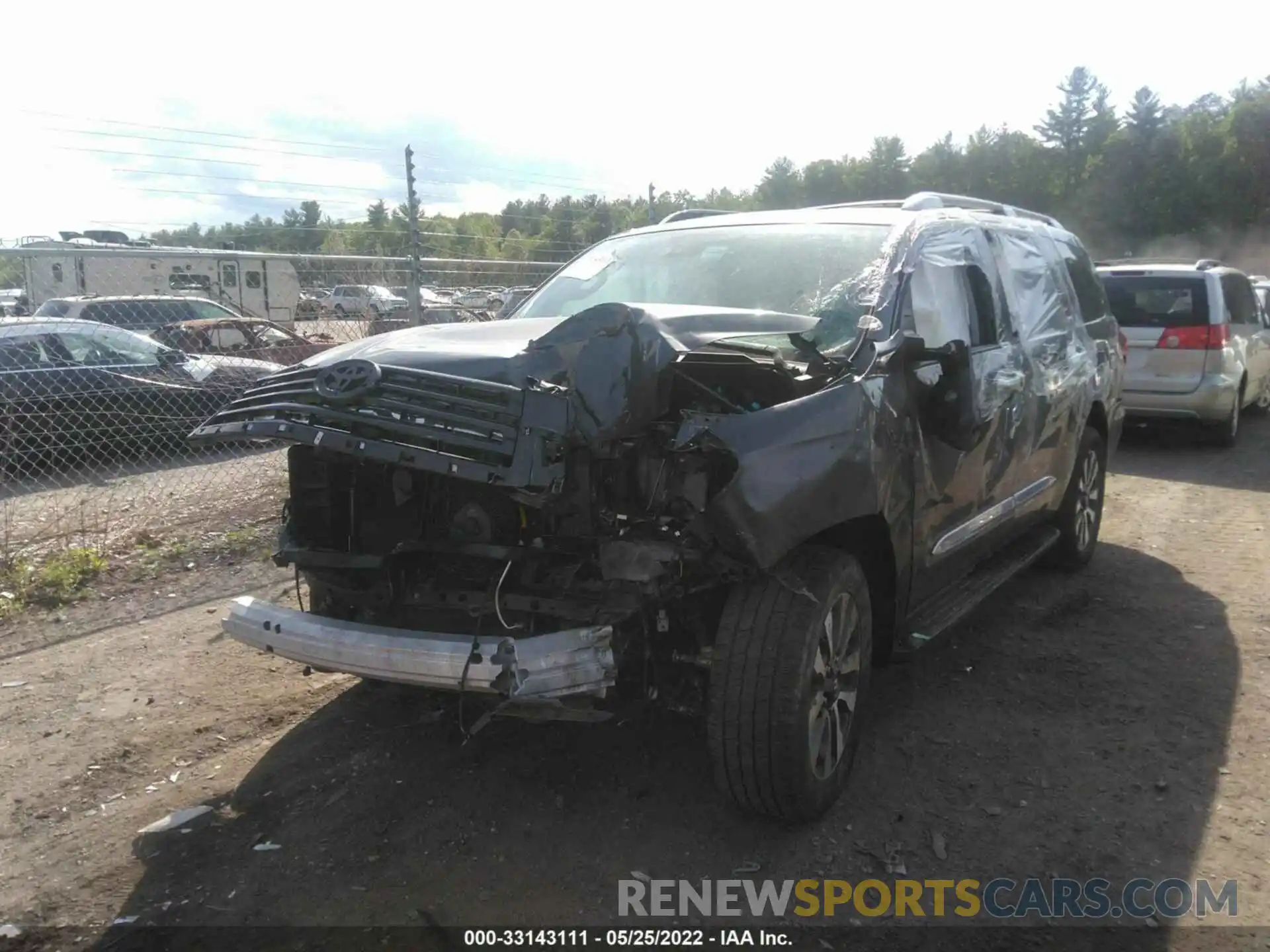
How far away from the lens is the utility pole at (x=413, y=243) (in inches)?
316

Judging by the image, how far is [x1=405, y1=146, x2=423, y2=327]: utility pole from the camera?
8.02 metres

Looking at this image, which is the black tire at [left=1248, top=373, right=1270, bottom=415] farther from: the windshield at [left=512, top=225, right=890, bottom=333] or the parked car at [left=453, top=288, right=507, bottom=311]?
the windshield at [left=512, top=225, right=890, bottom=333]

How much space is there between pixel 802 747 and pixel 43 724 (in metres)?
3.12

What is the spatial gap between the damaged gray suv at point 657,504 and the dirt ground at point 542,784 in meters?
0.40

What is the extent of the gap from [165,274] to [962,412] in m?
8.74

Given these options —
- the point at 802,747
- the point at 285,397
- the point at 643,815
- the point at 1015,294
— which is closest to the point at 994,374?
the point at 1015,294

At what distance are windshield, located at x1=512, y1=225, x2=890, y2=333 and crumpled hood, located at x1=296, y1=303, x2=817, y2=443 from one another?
565mm

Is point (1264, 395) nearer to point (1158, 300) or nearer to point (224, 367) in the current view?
point (1158, 300)

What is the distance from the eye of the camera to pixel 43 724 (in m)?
4.00

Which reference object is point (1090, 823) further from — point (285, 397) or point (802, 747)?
point (285, 397)

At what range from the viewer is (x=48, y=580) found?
543 cm

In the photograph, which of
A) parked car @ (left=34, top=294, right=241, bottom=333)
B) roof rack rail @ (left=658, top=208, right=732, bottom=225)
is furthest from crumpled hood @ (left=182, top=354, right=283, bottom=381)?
roof rack rail @ (left=658, top=208, right=732, bottom=225)

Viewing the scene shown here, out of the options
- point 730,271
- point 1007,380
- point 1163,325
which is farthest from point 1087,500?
point 1163,325

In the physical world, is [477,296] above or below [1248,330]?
above
